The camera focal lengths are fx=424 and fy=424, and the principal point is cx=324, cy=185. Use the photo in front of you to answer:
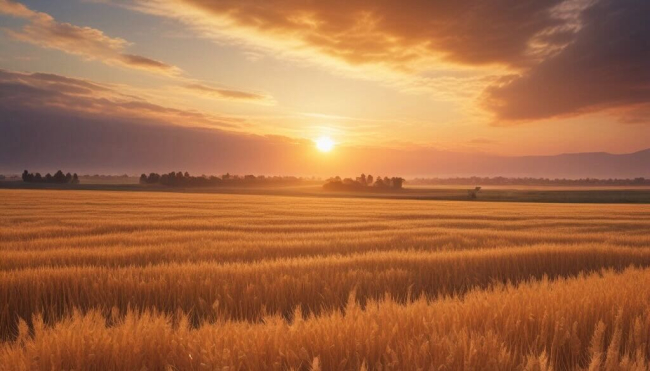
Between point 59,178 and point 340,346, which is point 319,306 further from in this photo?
point 59,178

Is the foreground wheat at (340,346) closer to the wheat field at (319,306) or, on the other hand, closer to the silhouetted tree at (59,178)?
the wheat field at (319,306)

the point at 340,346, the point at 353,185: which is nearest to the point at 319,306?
the point at 340,346

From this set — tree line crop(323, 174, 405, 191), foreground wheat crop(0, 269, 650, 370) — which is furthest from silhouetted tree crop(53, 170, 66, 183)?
foreground wheat crop(0, 269, 650, 370)

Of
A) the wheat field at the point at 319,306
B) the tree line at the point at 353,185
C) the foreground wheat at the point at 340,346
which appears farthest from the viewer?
the tree line at the point at 353,185

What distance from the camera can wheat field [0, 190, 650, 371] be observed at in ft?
9.08

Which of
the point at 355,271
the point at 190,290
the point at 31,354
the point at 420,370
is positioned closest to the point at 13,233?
the point at 190,290

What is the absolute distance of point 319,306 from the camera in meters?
6.51

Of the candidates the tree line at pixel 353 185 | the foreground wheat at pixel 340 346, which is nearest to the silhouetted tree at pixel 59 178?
the tree line at pixel 353 185

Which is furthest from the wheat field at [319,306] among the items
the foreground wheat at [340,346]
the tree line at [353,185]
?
the tree line at [353,185]

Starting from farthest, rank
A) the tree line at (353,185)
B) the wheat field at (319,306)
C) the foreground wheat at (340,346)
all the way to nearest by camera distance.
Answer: the tree line at (353,185), the wheat field at (319,306), the foreground wheat at (340,346)

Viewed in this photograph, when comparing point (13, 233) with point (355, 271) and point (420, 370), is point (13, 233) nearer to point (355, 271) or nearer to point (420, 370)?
point (355, 271)

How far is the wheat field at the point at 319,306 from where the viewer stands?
277 cm

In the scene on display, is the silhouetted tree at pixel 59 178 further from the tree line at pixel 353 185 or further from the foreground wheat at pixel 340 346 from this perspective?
the foreground wheat at pixel 340 346

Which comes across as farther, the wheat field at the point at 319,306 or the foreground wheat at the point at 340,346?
the wheat field at the point at 319,306
